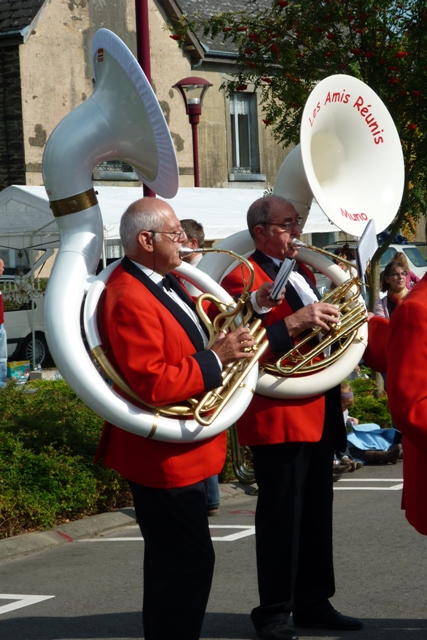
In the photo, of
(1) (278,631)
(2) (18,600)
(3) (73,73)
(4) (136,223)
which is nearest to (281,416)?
(1) (278,631)

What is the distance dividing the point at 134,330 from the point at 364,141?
185cm

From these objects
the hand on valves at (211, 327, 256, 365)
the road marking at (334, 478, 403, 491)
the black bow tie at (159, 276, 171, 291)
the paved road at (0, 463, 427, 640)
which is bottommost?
the road marking at (334, 478, 403, 491)

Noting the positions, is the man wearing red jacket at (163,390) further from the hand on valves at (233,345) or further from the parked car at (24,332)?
the parked car at (24,332)

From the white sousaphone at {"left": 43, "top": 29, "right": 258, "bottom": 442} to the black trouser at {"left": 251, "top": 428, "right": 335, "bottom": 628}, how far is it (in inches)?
24.3

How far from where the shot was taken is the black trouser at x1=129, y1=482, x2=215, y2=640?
3891 mm

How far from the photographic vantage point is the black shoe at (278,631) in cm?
451

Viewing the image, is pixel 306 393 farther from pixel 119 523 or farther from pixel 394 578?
pixel 119 523

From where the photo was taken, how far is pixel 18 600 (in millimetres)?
5445

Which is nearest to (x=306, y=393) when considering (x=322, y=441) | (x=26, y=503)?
(x=322, y=441)

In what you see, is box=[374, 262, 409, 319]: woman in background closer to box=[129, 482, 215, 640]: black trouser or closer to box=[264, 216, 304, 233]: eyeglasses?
box=[264, 216, 304, 233]: eyeglasses

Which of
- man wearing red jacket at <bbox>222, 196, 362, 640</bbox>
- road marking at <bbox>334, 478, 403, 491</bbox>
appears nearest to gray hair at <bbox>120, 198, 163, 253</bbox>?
man wearing red jacket at <bbox>222, 196, 362, 640</bbox>

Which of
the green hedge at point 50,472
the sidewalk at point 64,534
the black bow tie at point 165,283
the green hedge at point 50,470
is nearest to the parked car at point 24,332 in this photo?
the green hedge at point 50,470

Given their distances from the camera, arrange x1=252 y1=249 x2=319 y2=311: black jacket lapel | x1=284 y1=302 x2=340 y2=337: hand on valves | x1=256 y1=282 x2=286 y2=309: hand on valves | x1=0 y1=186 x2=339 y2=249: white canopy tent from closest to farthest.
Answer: x1=256 y1=282 x2=286 y2=309: hand on valves → x1=284 y1=302 x2=340 y2=337: hand on valves → x1=252 y1=249 x2=319 y2=311: black jacket lapel → x1=0 y1=186 x2=339 y2=249: white canopy tent

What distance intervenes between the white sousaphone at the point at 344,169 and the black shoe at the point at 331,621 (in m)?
→ 1.10
